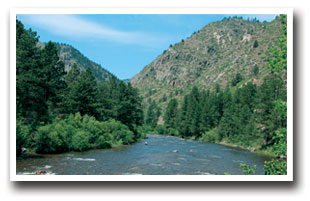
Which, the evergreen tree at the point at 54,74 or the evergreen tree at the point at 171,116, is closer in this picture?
the evergreen tree at the point at 54,74

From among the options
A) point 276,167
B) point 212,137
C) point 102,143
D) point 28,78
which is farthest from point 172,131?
point 276,167

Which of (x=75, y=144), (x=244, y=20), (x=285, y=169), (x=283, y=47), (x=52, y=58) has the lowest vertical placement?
(x=75, y=144)

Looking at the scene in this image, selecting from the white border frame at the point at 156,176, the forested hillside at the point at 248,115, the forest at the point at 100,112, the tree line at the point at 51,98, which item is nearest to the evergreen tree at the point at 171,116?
the forested hillside at the point at 248,115

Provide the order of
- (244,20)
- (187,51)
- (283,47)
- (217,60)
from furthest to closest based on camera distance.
Result: (244,20)
(187,51)
(217,60)
(283,47)

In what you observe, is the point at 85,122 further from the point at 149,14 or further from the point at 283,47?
the point at 283,47

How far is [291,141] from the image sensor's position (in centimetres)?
859

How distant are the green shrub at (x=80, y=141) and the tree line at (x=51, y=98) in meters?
0.42

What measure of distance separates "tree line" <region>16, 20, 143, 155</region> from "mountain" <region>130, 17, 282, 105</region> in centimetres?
4854

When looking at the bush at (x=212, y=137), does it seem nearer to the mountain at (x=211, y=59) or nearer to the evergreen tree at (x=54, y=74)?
the evergreen tree at (x=54, y=74)

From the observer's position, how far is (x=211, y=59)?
5497 inches

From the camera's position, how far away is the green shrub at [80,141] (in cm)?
2631
